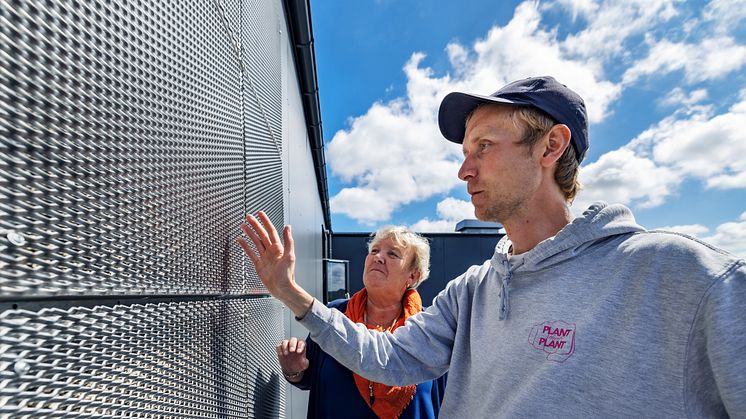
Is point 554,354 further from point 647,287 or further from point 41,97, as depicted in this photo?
point 41,97

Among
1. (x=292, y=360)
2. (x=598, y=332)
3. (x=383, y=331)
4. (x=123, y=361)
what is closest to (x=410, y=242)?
(x=383, y=331)

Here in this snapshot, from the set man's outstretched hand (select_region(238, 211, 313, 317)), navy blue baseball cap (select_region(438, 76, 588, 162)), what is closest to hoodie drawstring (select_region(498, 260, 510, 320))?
navy blue baseball cap (select_region(438, 76, 588, 162))

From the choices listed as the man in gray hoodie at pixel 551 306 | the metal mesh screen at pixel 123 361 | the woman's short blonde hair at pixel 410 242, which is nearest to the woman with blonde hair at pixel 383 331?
the woman's short blonde hair at pixel 410 242

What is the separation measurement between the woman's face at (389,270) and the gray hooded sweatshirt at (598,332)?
0.86 meters

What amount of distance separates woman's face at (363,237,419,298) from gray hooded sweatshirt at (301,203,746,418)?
0.86 m

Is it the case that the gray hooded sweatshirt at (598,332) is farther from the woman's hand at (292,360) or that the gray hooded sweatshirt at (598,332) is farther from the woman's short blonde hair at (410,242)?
the woman's short blonde hair at (410,242)

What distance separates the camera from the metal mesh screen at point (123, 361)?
0.53 metres

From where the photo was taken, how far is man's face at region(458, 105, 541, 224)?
5.08 ft

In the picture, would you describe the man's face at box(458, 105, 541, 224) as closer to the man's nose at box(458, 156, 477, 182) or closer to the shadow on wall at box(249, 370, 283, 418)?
the man's nose at box(458, 156, 477, 182)

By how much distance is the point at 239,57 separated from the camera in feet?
5.98

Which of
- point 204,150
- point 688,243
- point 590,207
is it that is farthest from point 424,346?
point 204,150

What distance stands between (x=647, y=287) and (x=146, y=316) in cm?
133

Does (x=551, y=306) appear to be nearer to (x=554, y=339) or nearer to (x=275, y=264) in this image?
(x=554, y=339)

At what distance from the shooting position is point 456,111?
180 centimetres
